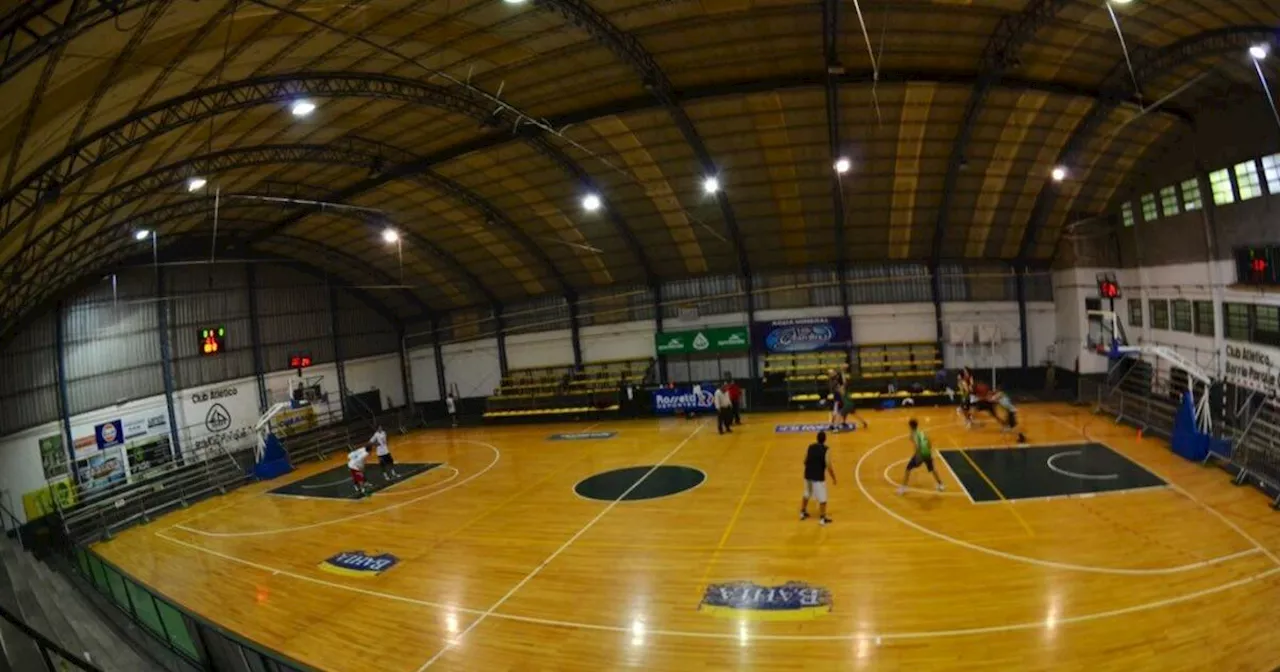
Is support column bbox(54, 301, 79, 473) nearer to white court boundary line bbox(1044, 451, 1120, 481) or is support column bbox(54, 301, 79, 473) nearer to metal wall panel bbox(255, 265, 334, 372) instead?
metal wall panel bbox(255, 265, 334, 372)

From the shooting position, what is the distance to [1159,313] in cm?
2211

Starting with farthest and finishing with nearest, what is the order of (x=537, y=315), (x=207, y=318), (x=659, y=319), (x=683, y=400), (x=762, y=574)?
(x=537, y=315) < (x=659, y=319) < (x=207, y=318) < (x=683, y=400) < (x=762, y=574)

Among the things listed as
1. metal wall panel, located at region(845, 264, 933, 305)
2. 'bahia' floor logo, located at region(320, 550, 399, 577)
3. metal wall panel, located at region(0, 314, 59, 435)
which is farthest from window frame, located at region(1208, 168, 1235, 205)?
metal wall panel, located at region(0, 314, 59, 435)

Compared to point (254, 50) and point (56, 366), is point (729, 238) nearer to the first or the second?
point (254, 50)

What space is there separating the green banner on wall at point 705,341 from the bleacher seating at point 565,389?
51.6 inches

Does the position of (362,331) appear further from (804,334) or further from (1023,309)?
(1023,309)

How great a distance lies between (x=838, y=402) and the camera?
2103cm

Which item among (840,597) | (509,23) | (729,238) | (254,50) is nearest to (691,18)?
(509,23)

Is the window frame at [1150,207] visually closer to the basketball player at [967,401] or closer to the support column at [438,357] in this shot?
the basketball player at [967,401]

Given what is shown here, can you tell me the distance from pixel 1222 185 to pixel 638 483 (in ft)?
64.2

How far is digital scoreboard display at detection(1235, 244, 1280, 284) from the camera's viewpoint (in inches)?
657

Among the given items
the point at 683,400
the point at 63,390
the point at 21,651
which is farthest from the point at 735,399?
the point at 63,390

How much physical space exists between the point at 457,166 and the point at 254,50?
32.5ft

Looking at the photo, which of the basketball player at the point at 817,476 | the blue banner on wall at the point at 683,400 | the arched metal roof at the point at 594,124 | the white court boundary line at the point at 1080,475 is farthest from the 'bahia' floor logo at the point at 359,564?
the blue banner on wall at the point at 683,400
